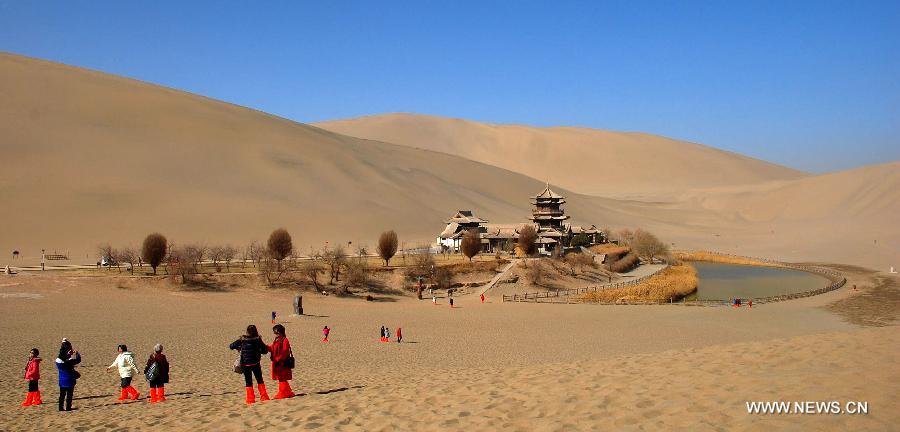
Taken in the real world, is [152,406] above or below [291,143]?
below

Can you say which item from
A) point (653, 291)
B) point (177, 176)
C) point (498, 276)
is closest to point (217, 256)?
point (498, 276)

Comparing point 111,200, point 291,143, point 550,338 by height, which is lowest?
point 550,338

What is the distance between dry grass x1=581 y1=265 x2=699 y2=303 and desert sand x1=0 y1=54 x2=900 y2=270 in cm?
2518

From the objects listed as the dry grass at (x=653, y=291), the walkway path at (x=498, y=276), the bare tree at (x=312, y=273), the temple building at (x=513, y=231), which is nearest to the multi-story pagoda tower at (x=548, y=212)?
the temple building at (x=513, y=231)

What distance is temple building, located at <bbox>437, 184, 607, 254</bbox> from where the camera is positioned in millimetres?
58781

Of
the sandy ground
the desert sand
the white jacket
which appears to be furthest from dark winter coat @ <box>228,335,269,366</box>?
the desert sand

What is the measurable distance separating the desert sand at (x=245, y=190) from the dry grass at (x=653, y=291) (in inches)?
991

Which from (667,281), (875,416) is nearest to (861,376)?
(875,416)

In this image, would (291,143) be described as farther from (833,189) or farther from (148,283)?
(833,189)

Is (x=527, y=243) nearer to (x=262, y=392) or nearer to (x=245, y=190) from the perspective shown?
(x=245, y=190)

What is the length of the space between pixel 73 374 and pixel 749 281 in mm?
48295

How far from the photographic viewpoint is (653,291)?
41125 mm

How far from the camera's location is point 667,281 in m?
45.8

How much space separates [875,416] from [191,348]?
1719cm
